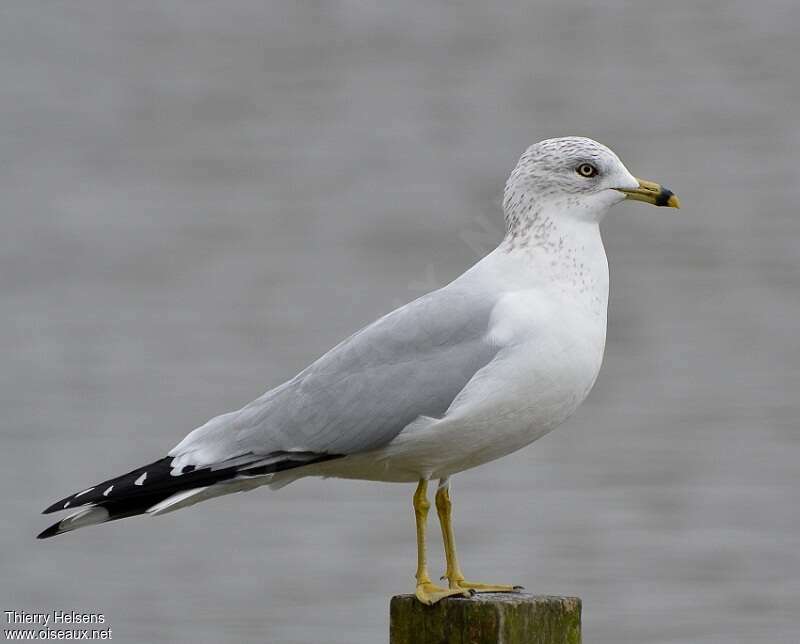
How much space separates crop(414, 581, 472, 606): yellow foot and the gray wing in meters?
0.25

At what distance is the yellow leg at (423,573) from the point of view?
1989 mm

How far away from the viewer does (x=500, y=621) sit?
1841 mm

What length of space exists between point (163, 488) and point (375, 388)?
1.27ft

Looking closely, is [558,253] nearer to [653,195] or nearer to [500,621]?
[653,195]

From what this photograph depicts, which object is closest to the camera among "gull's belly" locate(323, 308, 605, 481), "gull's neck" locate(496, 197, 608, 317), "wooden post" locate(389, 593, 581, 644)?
"wooden post" locate(389, 593, 581, 644)

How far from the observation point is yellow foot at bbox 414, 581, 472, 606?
1.97 meters

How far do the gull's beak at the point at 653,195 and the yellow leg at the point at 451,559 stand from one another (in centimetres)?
62

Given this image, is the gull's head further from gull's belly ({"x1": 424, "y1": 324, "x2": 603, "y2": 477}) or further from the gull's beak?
gull's belly ({"x1": 424, "y1": 324, "x2": 603, "y2": 477})

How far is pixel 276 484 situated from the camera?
230 cm

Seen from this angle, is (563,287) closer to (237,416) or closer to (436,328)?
(436,328)

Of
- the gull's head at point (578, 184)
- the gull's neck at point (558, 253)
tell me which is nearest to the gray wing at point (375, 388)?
the gull's neck at point (558, 253)

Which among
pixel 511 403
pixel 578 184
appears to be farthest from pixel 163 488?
pixel 578 184

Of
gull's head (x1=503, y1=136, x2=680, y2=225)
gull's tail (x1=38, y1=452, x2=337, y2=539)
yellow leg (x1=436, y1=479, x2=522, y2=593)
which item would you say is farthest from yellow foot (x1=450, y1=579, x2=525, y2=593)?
gull's head (x1=503, y1=136, x2=680, y2=225)

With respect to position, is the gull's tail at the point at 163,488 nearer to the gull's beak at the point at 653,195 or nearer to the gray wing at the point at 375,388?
the gray wing at the point at 375,388
